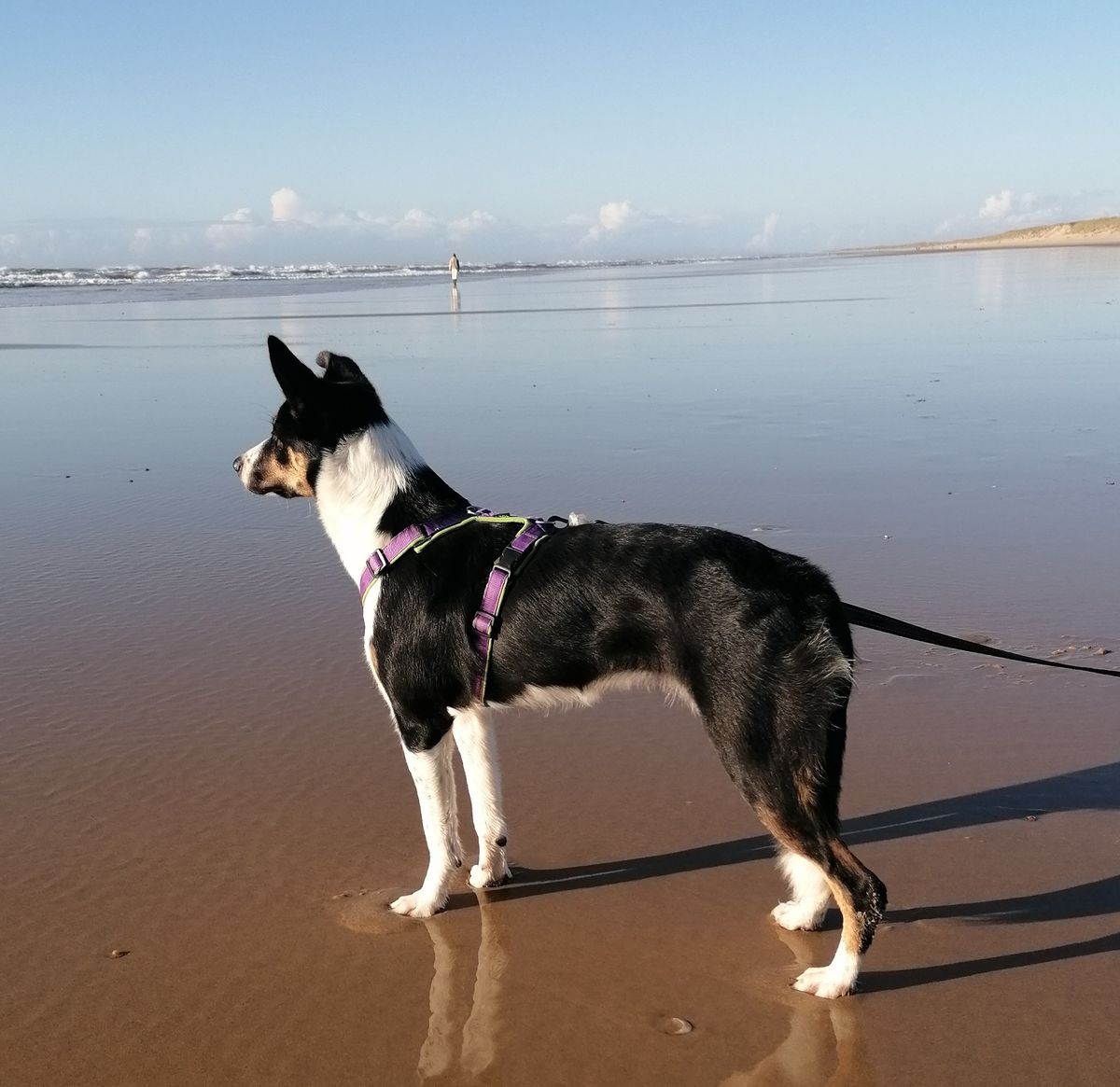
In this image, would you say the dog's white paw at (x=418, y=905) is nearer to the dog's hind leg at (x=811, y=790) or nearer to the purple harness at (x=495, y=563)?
the purple harness at (x=495, y=563)

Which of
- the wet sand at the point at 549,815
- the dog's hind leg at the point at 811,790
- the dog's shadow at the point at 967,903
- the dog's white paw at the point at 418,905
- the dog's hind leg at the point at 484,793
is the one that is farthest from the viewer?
the dog's hind leg at the point at 484,793

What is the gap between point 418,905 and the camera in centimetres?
387

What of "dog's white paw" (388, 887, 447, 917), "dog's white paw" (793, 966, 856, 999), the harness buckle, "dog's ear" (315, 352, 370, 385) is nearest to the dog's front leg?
"dog's white paw" (388, 887, 447, 917)

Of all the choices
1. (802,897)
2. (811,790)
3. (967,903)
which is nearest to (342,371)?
(811,790)

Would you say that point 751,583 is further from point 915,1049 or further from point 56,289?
point 56,289

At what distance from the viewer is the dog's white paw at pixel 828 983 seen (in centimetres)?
338

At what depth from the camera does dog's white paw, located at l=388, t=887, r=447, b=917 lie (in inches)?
152

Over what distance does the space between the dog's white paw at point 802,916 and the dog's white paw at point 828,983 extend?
277 millimetres

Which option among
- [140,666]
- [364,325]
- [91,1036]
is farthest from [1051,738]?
[364,325]

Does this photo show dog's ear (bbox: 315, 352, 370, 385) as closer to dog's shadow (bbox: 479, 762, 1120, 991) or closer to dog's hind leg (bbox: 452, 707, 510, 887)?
dog's hind leg (bbox: 452, 707, 510, 887)

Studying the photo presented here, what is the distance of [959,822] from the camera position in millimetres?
4316

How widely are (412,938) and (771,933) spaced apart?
1296 millimetres

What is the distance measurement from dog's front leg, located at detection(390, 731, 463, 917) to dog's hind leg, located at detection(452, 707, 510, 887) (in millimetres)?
125

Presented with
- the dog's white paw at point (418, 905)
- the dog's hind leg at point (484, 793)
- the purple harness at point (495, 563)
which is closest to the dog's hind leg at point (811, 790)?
the purple harness at point (495, 563)
